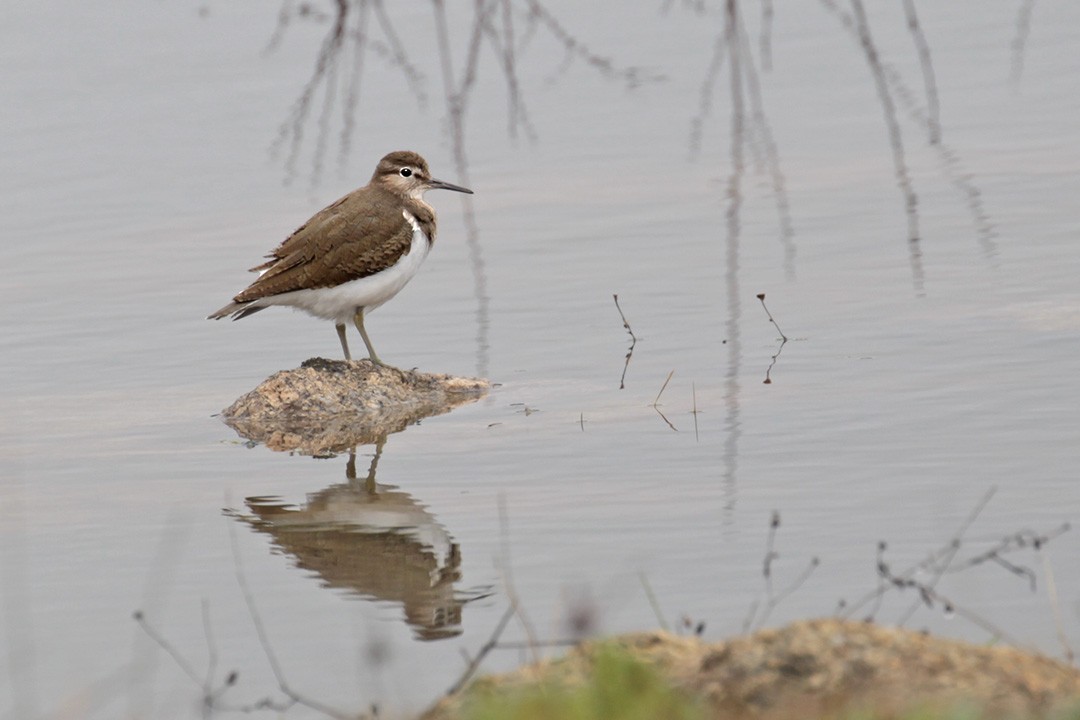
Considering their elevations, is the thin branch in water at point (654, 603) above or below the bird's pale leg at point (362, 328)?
below

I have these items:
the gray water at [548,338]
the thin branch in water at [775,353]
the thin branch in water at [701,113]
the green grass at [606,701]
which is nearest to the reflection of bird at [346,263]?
the gray water at [548,338]

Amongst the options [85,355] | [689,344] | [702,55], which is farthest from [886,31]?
[85,355]

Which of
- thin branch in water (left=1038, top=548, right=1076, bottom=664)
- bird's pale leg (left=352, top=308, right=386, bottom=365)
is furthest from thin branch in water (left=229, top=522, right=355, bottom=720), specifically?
bird's pale leg (left=352, top=308, right=386, bottom=365)

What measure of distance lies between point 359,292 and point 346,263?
0.19 meters

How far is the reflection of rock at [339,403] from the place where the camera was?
9859 mm

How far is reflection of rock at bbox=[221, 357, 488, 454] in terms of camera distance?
9.86m

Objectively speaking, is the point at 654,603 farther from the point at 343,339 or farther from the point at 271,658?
the point at 343,339

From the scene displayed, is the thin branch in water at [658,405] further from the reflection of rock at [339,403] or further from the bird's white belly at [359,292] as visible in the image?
the bird's white belly at [359,292]

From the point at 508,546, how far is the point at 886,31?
11550mm

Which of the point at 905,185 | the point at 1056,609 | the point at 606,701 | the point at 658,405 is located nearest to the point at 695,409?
the point at 658,405

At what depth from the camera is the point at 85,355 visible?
37.4ft

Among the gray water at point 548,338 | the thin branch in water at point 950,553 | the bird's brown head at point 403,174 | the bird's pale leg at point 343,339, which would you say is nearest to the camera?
the thin branch in water at point 950,553

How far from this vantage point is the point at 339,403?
10.2m

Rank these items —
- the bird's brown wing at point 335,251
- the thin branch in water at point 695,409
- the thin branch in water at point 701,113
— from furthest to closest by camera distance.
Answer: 1. the thin branch in water at point 701,113
2. the bird's brown wing at point 335,251
3. the thin branch in water at point 695,409
